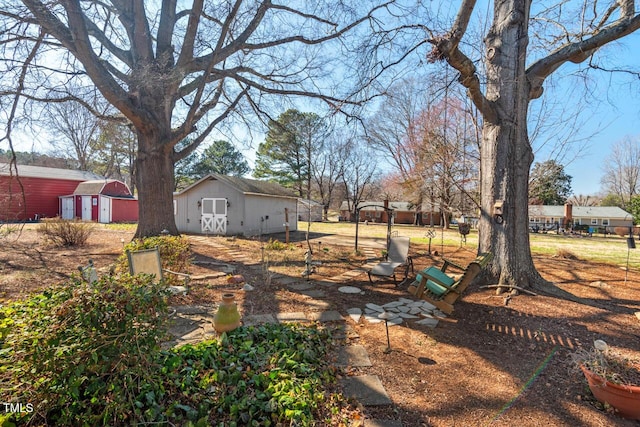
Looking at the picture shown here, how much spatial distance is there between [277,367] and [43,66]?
9140 millimetres

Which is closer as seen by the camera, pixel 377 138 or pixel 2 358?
pixel 2 358

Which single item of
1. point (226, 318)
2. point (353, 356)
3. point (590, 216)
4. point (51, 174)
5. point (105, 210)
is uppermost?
point (51, 174)

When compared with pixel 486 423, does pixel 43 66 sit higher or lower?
higher

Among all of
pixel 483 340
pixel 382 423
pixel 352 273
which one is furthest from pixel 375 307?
pixel 382 423

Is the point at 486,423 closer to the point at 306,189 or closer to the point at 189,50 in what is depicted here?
the point at 189,50

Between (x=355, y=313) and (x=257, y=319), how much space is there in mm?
1386

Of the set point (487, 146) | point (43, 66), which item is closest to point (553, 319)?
point (487, 146)

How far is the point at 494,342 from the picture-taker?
134 inches

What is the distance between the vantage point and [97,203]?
2136 centimetres

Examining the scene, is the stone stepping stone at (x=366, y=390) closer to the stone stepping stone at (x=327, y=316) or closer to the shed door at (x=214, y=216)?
the stone stepping stone at (x=327, y=316)

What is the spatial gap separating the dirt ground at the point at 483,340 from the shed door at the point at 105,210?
1684 centimetres

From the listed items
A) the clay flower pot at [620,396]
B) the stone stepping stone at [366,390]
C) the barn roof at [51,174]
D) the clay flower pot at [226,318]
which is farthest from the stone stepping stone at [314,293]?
the barn roof at [51,174]

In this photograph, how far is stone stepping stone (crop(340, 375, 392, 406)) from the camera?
2309 millimetres

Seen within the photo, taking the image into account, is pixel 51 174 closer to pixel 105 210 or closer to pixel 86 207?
pixel 86 207
